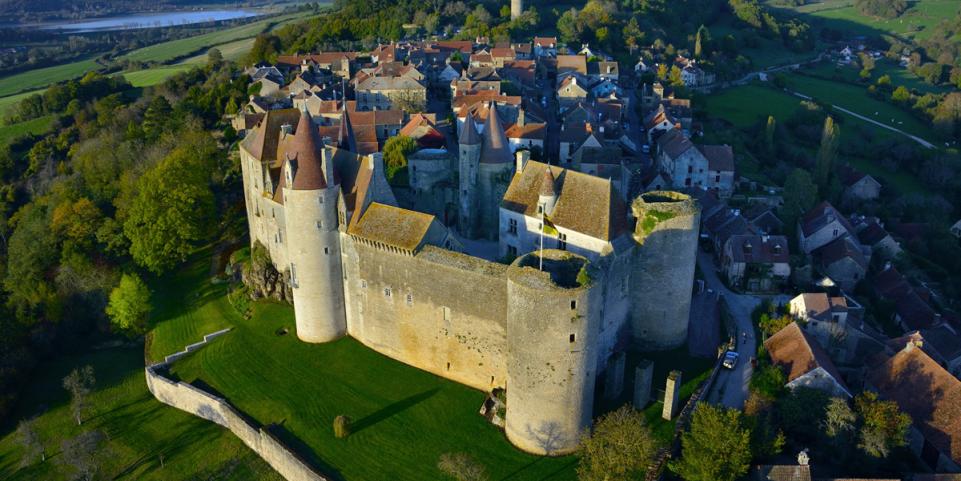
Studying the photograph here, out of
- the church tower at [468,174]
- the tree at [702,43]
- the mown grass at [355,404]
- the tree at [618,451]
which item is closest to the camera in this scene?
the tree at [618,451]

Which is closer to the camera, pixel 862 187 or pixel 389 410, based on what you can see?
pixel 389 410

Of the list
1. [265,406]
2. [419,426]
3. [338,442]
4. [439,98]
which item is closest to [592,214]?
[419,426]

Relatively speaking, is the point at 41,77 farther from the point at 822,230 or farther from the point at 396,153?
the point at 822,230

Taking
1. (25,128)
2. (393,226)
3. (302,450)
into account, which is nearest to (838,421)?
(393,226)

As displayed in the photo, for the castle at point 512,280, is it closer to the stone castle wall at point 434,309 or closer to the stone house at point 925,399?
the stone castle wall at point 434,309

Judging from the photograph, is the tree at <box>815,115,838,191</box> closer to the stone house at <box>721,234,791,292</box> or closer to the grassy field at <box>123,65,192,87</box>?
the stone house at <box>721,234,791,292</box>

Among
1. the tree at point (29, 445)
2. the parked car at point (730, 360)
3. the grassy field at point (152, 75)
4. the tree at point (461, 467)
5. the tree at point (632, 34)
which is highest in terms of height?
the tree at point (632, 34)

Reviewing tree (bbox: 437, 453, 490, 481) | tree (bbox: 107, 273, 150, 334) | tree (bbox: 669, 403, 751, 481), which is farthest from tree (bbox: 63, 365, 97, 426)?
tree (bbox: 669, 403, 751, 481)

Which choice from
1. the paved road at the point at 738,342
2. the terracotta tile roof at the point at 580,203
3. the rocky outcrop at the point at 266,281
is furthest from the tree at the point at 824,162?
the rocky outcrop at the point at 266,281
